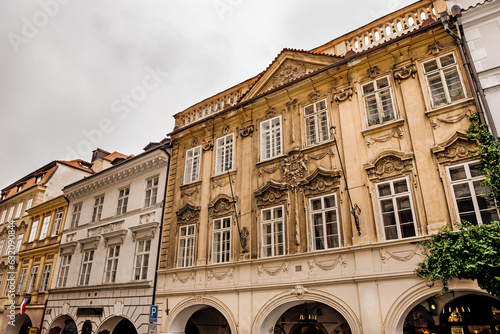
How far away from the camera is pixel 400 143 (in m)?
11.6

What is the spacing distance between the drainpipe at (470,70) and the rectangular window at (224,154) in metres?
9.42

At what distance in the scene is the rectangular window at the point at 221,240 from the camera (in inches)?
570

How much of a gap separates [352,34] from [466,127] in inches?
237

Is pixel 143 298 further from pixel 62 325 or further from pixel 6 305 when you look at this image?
pixel 6 305

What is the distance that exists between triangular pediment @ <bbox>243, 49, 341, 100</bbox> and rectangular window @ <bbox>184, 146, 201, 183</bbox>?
369 cm

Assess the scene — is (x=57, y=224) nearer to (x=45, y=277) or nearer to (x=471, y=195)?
(x=45, y=277)

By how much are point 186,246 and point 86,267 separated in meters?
8.51

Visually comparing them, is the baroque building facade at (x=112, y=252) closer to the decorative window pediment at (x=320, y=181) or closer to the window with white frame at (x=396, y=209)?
the decorative window pediment at (x=320, y=181)

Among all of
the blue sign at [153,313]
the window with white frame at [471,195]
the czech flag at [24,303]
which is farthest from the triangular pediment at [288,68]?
the czech flag at [24,303]

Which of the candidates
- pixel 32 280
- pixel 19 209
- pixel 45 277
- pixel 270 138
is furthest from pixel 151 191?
pixel 19 209

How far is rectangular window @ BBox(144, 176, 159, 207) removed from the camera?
1889 centimetres

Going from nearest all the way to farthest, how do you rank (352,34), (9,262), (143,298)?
1. (352,34)
2. (143,298)
3. (9,262)

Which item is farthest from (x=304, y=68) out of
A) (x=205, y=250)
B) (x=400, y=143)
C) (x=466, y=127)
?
(x=205, y=250)

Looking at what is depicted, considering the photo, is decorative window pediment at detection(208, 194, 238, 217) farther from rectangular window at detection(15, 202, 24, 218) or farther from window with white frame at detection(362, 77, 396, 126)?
rectangular window at detection(15, 202, 24, 218)
